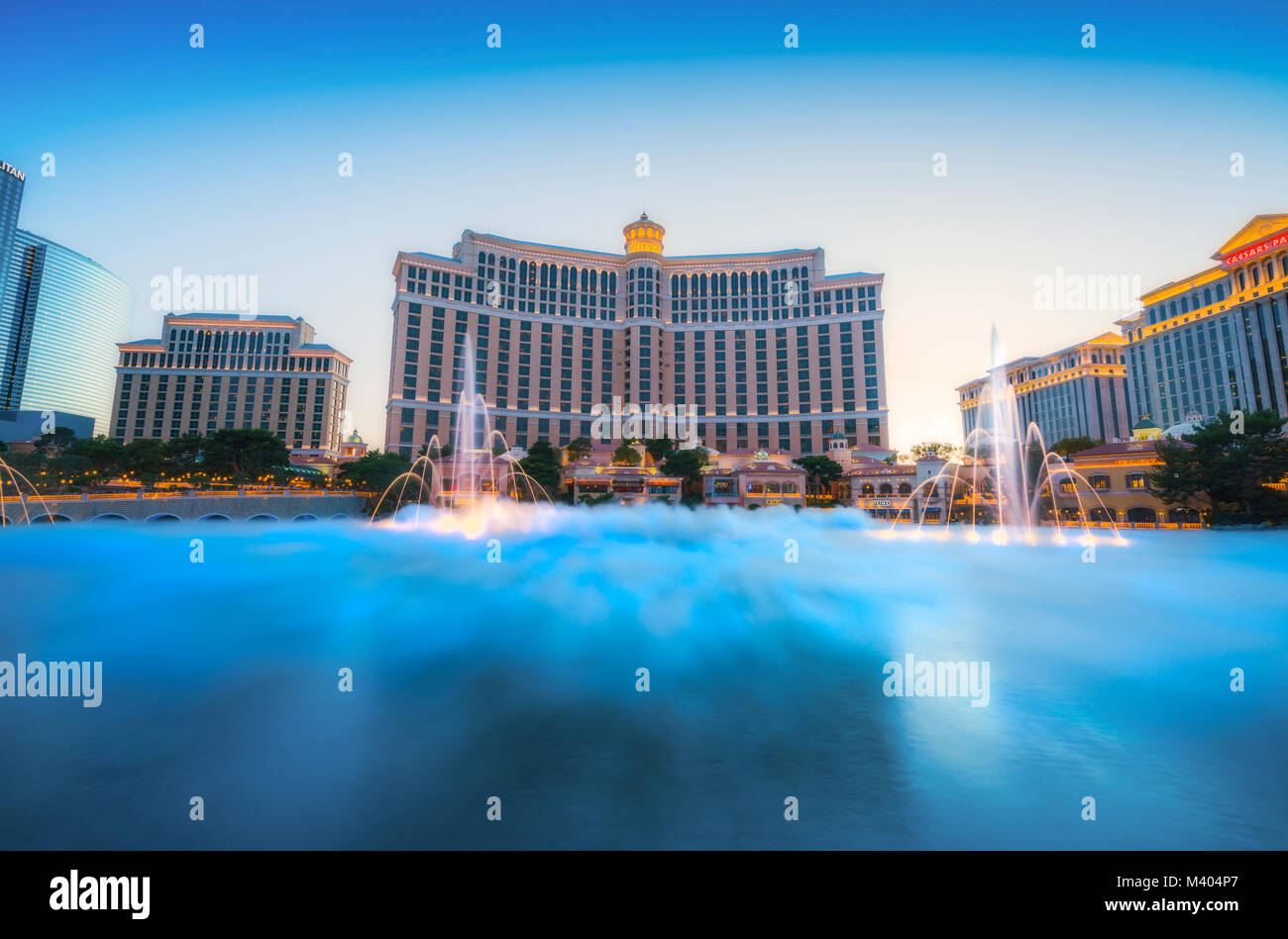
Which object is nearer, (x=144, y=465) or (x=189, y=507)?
(x=189, y=507)

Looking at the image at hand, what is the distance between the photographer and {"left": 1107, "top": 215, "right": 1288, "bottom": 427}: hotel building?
83.0 metres

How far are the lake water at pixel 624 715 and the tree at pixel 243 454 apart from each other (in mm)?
61427

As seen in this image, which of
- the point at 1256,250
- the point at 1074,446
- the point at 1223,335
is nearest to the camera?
the point at 1256,250

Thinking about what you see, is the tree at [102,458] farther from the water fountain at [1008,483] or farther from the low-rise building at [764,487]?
the water fountain at [1008,483]

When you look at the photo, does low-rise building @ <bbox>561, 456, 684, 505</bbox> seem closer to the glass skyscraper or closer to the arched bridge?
the arched bridge

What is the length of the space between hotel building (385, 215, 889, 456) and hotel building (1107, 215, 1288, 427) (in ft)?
153

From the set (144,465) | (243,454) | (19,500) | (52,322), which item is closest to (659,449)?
(243,454)

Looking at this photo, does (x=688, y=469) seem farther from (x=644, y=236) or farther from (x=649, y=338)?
(x=644, y=236)

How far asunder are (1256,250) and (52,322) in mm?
255619

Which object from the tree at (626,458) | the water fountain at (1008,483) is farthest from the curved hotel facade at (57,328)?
the water fountain at (1008,483)

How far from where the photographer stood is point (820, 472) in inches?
3501

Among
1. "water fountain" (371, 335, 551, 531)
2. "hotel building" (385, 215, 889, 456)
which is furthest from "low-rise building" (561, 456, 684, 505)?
"hotel building" (385, 215, 889, 456)
